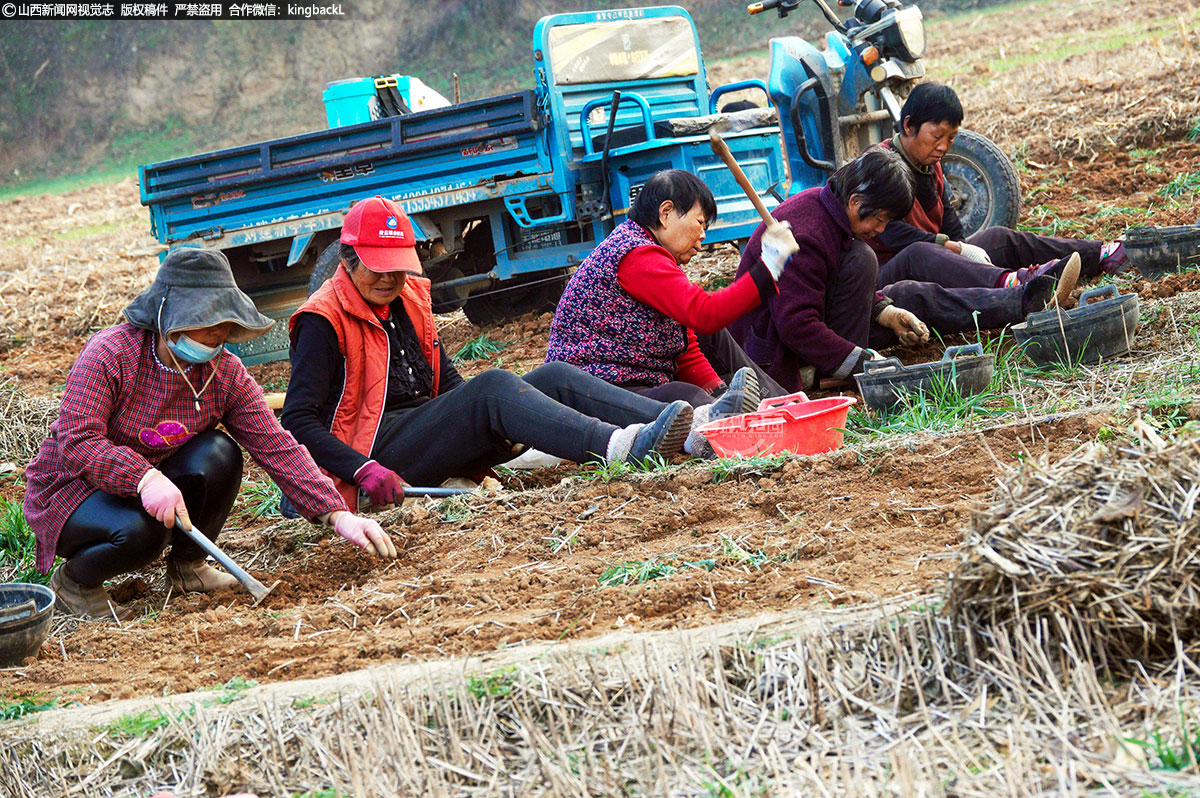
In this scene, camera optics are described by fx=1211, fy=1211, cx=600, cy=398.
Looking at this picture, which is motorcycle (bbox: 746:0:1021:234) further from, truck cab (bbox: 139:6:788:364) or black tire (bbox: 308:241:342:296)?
black tire (bbox: 308:241:342:296)

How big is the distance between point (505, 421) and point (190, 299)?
3.67ft

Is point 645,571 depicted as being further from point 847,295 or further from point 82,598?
point 847,295

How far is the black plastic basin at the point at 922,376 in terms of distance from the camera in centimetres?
419

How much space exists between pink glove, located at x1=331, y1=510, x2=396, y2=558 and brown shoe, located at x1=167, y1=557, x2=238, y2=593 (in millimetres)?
472

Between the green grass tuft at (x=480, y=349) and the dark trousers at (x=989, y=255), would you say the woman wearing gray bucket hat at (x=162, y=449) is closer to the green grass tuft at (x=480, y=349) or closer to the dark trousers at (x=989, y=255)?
the dark trousers at (x=989, y=255)

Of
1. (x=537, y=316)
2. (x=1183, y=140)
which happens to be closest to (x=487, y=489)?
(x=537, y=316)

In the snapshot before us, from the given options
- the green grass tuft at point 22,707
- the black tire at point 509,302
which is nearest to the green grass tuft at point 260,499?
the green grass tuft at point 22,707

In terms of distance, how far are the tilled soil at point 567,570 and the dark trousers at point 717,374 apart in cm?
54

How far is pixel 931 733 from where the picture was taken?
2033mm

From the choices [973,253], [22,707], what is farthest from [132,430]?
[973,253]

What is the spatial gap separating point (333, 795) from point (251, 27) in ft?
106

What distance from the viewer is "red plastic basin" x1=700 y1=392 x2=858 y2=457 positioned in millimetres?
3898

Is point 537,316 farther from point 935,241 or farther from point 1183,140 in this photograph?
point 1183,140

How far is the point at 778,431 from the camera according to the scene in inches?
153
